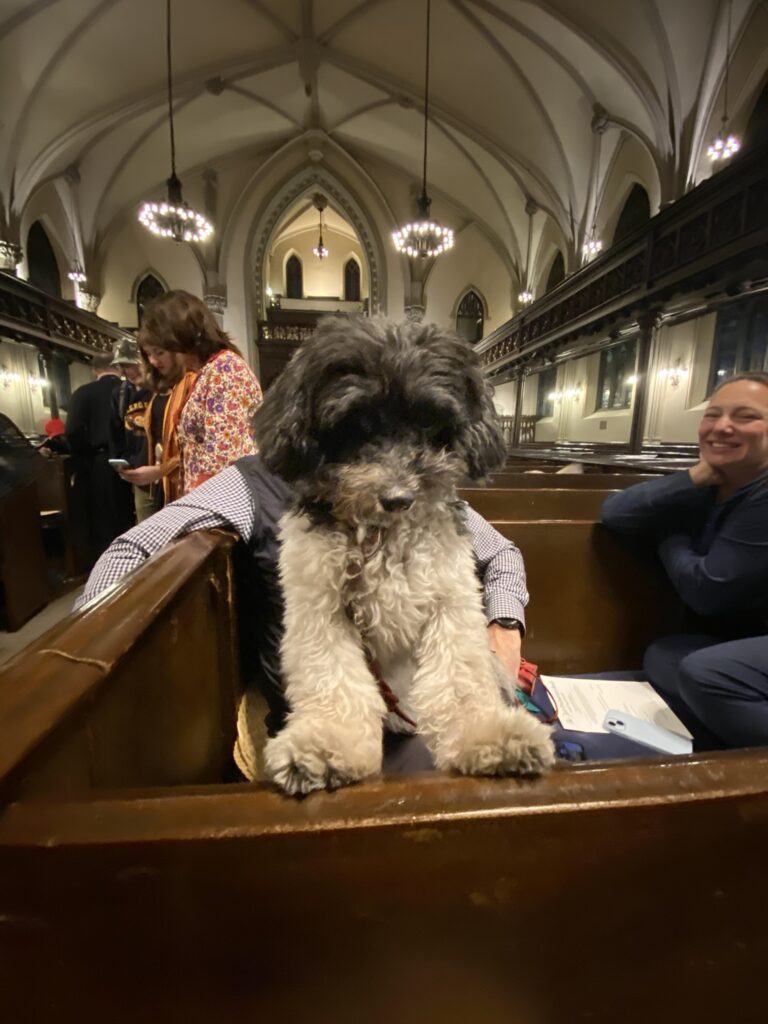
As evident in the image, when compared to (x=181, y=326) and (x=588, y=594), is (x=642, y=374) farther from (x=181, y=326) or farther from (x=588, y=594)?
(x=181, y=326)

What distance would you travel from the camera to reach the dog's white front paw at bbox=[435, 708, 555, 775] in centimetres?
67

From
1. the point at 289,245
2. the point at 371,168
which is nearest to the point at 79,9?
the point at 371,168

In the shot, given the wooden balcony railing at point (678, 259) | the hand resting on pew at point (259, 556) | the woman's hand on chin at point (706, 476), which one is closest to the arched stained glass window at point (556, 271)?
the wooden balcony railing at point (678, 259)

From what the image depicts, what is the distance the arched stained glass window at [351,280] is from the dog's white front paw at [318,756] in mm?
19835

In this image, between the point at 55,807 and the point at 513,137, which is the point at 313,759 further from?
the point at 513,137

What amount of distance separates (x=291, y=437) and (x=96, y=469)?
12.7 ft

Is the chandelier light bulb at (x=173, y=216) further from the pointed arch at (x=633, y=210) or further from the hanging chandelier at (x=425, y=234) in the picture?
the pointed arch at (x=633, y=210)

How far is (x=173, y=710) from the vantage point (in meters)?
0.95

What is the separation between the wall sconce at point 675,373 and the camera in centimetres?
570

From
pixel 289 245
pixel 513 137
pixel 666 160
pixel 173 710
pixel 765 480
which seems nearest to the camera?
pixel 173 710

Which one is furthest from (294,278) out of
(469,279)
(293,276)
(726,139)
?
(726,139)

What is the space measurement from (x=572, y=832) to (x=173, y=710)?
2.44ft

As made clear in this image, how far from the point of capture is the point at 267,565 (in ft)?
4.31

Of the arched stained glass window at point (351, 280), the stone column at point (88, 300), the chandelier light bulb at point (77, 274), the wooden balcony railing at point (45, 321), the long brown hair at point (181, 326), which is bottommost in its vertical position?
the long brown hair at point (181, 326)
